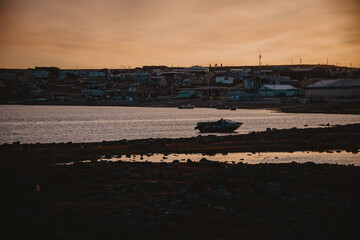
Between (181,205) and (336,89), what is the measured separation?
452 ft

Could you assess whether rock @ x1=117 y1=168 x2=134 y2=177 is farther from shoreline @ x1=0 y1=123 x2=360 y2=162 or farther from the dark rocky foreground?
shoreline @ x1=0 y1=123 x2=360 y2=162

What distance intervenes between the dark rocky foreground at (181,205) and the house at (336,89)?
12368 cm

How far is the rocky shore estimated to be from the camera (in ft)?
39.2

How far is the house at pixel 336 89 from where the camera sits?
135m

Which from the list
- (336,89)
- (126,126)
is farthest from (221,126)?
(336,89)

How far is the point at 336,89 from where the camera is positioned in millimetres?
139000

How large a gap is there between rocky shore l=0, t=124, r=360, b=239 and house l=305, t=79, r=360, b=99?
122m

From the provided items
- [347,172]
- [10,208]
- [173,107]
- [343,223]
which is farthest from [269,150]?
[173,107]

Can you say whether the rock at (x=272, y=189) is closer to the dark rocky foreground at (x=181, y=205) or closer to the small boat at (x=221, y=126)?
the dark rocky foreground at (x=181, y=205)

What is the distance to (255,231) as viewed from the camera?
11.9 metres

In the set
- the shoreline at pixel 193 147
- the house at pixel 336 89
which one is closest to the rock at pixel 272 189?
the shoreline at pixel 193 147

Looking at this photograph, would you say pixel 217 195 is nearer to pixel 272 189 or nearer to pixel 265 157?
pixel 272 189

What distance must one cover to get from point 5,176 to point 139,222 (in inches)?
296

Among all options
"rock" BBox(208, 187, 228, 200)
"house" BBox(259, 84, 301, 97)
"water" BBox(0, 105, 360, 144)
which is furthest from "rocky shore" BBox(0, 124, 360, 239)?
"house" BBox(259, 84, 301, 97)
